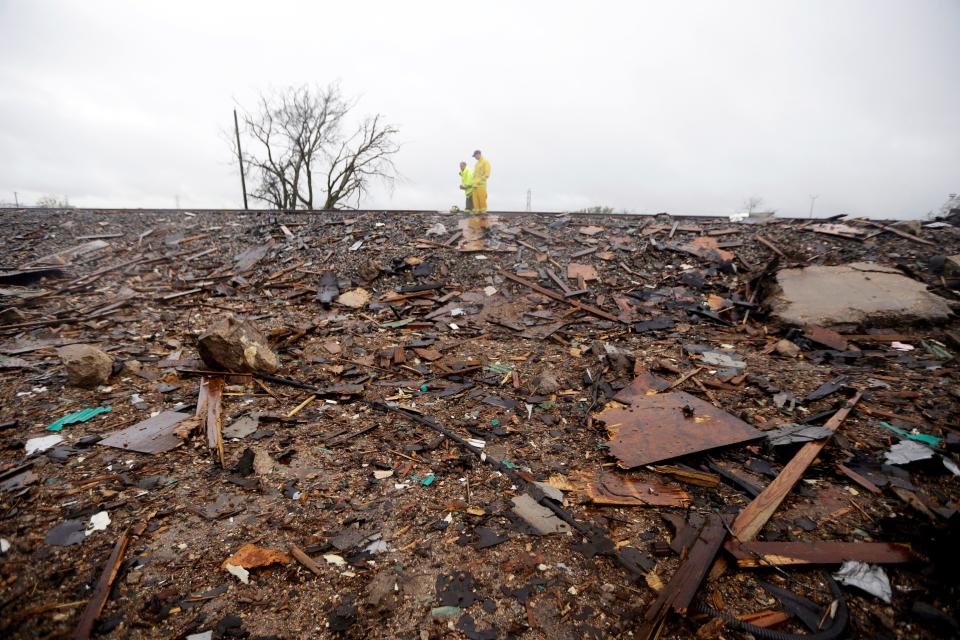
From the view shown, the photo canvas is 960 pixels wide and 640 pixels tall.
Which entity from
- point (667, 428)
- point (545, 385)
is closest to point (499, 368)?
point (545, 385)

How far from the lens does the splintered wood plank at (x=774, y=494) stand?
9.15 ft


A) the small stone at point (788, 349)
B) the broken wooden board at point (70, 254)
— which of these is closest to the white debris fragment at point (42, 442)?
the broken wooden board at point (70, 254)

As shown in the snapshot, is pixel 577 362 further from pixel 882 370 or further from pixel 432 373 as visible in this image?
pixel 882 370

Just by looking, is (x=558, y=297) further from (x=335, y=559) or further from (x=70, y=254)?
(x=70, y=254)

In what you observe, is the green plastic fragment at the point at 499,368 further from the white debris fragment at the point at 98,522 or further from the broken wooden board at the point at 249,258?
the broken wooden board at the point at 249,258

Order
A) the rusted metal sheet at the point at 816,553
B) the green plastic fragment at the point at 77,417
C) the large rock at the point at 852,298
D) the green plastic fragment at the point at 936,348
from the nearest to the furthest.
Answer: the rusted metal sheet at the point at 816,553 → the green plastic fragment at the point at 77,417 → the green plastic fragment at the point at 936,348 → the large rock at the point at 852,298

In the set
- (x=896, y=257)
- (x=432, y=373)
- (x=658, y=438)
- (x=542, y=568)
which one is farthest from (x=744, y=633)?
(x=896, y=257)

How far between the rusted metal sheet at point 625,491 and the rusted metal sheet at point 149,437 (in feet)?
12.4

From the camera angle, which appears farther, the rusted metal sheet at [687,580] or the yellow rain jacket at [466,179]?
the yellow rain jacket at [466,179]

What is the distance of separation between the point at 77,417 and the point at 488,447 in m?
4.23

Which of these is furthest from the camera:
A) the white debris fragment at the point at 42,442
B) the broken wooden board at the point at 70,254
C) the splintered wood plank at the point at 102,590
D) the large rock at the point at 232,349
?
the broken wooden board at the point at 70,254

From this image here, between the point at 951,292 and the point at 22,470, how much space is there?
12267 millimetres

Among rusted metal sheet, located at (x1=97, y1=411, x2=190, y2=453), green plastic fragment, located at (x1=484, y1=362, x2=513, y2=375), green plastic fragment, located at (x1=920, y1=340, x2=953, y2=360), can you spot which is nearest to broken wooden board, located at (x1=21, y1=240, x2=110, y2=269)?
rusted metal sheet, located at (x1=97, y1=411, x2=190, y2=453)

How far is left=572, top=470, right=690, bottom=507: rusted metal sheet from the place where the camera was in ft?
10.3
